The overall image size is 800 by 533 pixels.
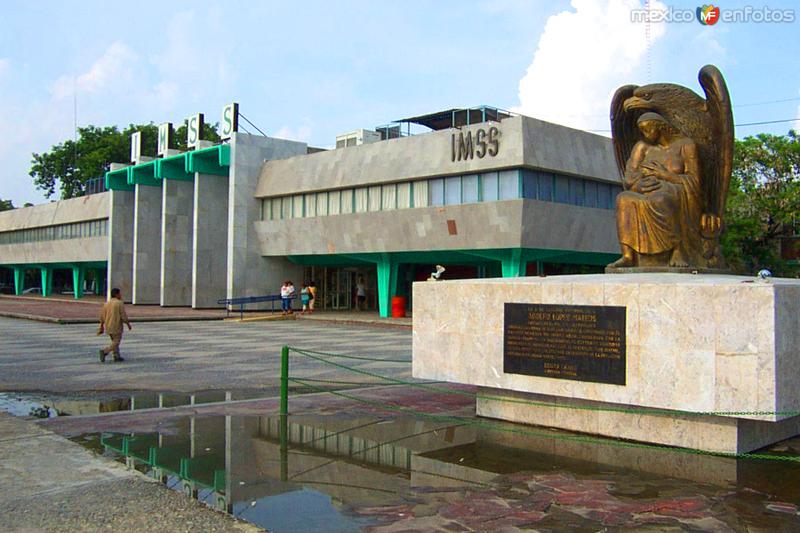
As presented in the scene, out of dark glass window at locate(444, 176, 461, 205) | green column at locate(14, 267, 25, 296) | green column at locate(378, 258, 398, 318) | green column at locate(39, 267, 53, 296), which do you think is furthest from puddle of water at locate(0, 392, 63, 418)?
green column at locate(14, 267, 25, 296)

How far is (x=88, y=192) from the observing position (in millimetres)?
57000

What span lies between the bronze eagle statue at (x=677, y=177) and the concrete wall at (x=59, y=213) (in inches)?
1798

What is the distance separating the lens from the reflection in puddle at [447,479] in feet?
18.6

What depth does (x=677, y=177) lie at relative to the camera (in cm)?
1045

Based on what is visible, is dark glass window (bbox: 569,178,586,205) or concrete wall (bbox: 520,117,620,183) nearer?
concrete wall (bbox: 520,117,620,183)

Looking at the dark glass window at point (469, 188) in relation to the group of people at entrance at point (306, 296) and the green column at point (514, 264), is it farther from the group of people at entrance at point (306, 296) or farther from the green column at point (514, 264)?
the group of people at entrance at point (306, 296)

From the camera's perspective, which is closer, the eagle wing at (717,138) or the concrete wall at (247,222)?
the eagle wing at (717,138)

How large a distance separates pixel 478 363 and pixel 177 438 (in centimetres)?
368

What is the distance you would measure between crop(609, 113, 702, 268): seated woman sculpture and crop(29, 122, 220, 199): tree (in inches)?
2313

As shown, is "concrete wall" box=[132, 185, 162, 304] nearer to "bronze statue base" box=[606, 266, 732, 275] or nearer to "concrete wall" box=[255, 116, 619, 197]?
"concrete wall" box=[255, 116, 619, 197]

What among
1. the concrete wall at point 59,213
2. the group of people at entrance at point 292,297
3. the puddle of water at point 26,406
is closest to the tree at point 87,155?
the concrete wall at point 59,213

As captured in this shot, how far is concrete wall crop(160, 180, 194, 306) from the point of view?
42000 mm

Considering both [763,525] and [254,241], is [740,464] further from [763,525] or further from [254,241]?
[254,241]

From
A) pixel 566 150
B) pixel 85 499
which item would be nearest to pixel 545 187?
pixel 566 150
